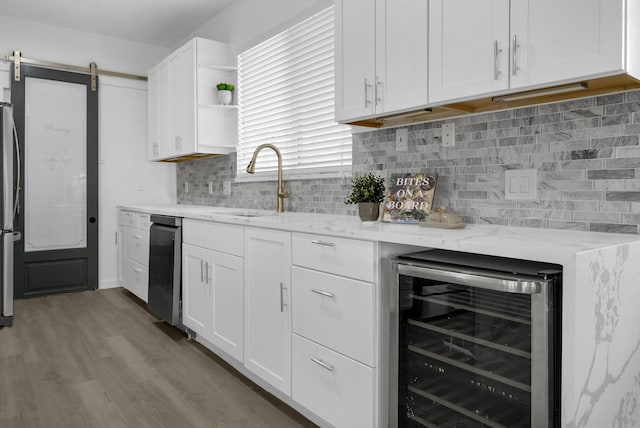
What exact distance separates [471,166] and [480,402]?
1029 millimetres

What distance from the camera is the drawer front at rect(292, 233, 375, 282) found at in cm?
170

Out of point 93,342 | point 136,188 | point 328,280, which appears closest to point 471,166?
point 328,280

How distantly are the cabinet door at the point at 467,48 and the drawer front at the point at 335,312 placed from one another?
827 millimetres

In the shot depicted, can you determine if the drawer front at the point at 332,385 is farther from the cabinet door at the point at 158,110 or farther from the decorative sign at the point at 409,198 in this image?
the cabinet door at the point at 158,110

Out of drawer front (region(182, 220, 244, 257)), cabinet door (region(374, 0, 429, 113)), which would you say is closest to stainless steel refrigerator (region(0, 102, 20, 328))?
drawer front (region(182, 220, 244, 257))

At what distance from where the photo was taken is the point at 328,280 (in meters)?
1.89

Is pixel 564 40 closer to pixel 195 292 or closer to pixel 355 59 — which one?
pixel 355 59

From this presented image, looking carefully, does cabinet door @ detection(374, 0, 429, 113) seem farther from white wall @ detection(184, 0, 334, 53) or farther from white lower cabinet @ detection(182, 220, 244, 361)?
white lower cabinet @ detection(182, 220, 244, 361)

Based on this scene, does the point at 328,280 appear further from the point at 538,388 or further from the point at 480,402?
the point at 538,388

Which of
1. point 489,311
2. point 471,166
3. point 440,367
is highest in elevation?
point 471,166

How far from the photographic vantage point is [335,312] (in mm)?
1856

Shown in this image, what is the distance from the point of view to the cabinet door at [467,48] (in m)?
1.62

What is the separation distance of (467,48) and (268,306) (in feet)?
4.77

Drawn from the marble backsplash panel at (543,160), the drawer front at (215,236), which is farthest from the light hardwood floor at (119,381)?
the marble backsplash panel at (543,160)
